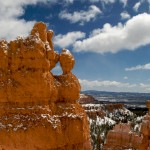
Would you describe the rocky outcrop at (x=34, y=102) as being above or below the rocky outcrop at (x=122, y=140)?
above

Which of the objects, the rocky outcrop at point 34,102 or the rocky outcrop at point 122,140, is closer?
the rocky outcrop at point 34,102

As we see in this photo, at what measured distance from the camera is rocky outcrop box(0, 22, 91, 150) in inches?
889

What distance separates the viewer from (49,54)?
80.7ft

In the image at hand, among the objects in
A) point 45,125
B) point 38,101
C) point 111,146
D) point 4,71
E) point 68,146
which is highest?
point 4,71

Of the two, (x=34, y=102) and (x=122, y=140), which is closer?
(x=34, y=102)

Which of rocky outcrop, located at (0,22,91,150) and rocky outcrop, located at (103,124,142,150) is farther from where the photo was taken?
rocky outcrop, located at (103,124,142,150)

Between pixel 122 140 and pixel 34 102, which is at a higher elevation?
pixel 34 102

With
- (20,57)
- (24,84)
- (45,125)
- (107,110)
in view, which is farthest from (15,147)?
(107,110)

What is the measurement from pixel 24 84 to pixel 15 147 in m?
4.08

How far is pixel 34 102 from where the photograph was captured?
76.5ft

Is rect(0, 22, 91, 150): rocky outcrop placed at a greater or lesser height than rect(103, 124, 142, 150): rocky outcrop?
greater

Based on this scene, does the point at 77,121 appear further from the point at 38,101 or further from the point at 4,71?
the point at 4,71

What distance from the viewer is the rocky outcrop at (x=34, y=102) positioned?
74.1 feet

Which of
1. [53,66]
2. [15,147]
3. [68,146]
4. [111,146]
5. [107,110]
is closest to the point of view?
[15,147]
